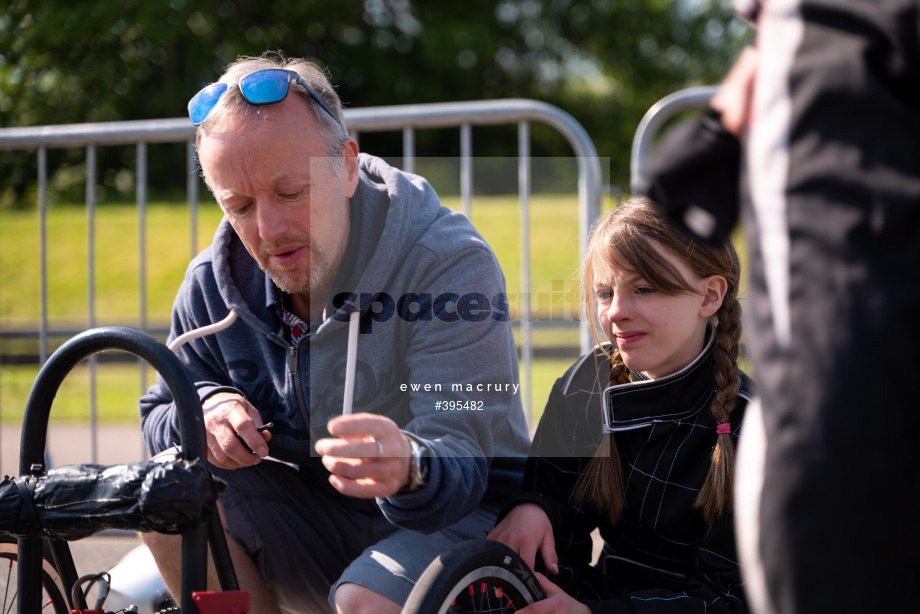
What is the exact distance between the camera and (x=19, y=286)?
11.4 m

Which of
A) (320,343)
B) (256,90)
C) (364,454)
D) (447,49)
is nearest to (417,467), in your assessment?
(364,454)

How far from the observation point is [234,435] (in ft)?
5.79

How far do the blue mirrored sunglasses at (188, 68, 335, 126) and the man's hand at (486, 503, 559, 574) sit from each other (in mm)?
1015

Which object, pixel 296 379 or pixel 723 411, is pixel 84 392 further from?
pixel 723 411

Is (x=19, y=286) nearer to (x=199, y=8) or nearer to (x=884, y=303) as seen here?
(x=199, y=8)

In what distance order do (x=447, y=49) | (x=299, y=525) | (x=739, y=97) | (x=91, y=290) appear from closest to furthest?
(x=739, y=97) → (x=299, y=525) → (x=91, y=290) → (x=447, y=49)

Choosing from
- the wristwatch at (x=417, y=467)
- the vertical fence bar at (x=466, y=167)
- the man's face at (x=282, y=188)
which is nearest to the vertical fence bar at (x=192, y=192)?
the vertical fence bar at (x=466, y=167)

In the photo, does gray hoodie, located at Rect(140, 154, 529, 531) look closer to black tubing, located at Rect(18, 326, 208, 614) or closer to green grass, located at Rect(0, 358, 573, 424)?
black tubing, located at Rect(18, 326, 208, 614)

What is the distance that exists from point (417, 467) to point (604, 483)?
0.67 metres

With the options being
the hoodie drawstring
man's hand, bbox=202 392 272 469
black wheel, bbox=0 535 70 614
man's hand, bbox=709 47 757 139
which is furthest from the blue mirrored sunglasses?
man's hand, bbox=709 47 757 139

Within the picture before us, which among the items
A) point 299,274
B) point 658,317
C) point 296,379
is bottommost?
point 296,379

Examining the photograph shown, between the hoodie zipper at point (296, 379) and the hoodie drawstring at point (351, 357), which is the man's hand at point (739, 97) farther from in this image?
the hoodie zipper at point (296, 379)

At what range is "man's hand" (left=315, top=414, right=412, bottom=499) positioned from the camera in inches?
52.6

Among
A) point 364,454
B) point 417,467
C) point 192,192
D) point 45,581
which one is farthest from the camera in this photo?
point 192,192
